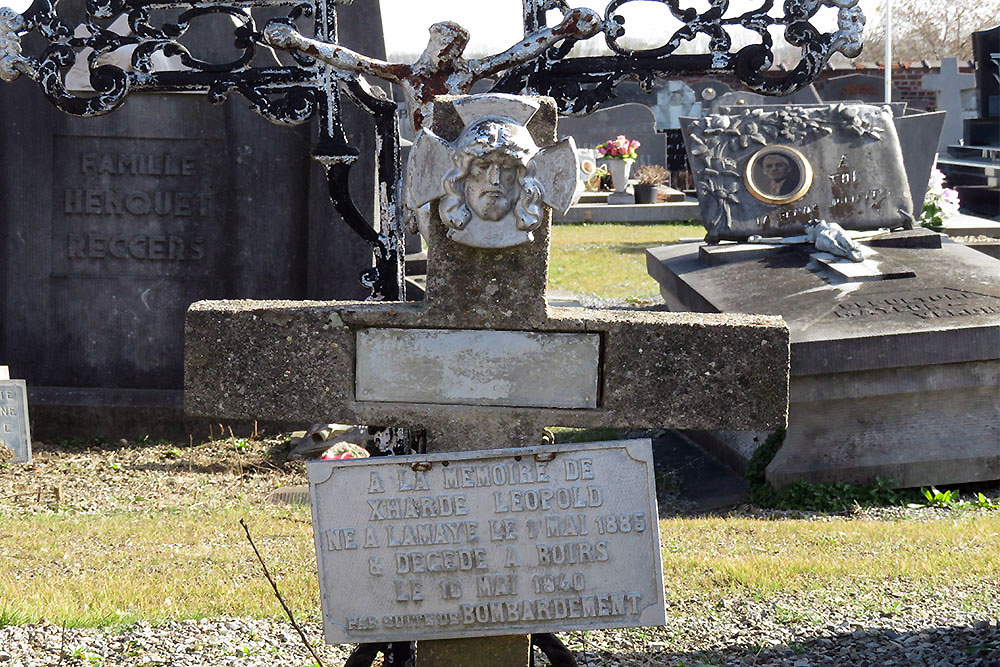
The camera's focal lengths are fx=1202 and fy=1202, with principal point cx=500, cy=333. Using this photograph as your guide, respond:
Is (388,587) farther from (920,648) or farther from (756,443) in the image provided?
(756,443)

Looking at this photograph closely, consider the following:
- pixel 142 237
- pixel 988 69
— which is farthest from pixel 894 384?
pixel 988 69

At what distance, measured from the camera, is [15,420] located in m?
6.53

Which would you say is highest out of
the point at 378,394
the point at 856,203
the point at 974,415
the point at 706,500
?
the point at 856,203

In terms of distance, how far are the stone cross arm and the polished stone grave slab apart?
2.71 m

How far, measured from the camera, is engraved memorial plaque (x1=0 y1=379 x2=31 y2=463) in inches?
256

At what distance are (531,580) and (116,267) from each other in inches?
199

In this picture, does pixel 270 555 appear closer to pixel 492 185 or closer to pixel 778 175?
pixel 492 185

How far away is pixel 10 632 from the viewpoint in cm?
349

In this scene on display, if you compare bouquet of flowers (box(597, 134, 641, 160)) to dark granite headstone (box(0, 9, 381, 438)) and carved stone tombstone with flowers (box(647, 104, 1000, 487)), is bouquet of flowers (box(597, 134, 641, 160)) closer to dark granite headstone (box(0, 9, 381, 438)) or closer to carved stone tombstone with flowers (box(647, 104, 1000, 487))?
carved stone tombstone with flowers (box(647, 104, 1000, 487))

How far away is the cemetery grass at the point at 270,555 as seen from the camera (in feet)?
12.3

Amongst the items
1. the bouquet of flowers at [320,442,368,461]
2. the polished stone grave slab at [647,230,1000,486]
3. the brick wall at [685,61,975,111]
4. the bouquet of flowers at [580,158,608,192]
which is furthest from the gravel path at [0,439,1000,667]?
the brick wall at [685,61,975,111]

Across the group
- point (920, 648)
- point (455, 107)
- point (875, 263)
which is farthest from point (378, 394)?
point (875, 263)

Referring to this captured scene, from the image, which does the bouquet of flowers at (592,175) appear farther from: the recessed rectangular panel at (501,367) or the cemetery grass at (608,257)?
the recessed rectangular panel at (501,367)

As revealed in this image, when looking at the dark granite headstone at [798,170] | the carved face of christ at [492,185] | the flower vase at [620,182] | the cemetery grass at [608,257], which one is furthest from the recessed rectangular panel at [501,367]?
the flower vase at [620,182]
